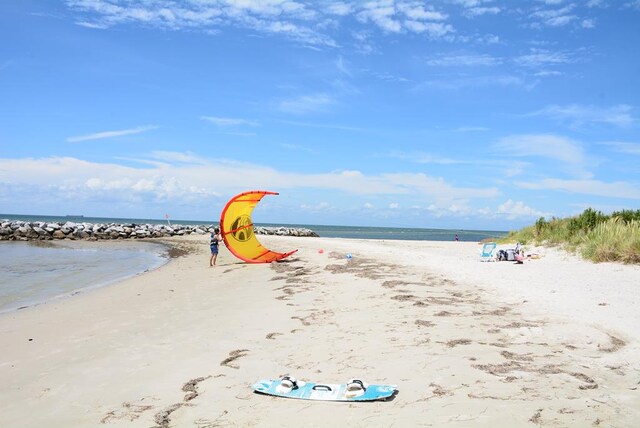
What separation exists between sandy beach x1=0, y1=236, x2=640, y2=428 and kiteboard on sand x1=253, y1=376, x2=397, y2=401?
90mm

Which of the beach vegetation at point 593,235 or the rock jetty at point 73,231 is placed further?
the rock jetty at point 73,231

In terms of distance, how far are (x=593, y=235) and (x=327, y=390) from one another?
14.2m

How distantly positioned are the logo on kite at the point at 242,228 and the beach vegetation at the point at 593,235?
1090 centimetres

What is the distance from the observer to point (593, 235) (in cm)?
1552

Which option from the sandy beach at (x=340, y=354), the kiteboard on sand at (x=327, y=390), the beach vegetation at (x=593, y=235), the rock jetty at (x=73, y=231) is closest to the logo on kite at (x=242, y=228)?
the sandy beach at (x=340, y=354)

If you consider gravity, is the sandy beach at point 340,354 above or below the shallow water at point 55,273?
above

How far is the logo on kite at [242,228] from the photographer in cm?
1653

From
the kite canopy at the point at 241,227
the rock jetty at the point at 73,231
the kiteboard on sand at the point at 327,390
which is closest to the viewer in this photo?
the kiteboard on sand at the point at 327,390

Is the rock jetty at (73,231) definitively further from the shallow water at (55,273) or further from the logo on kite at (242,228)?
the logo on kite at (242,228)

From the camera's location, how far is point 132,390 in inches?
192

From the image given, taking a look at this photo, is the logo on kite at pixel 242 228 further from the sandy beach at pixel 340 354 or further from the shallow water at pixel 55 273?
the sandy beach at pixel 340 354

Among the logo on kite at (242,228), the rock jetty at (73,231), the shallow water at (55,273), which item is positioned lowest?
the shallow water at (55,273)

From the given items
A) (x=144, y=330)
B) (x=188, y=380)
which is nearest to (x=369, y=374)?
(x=188, y=380)

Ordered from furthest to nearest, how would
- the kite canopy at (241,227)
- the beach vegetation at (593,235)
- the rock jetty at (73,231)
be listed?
the rock jetty at (73,231) < the kite canopy at (241,227) < the beach vegetation at (593,235)
